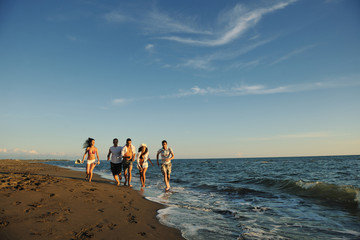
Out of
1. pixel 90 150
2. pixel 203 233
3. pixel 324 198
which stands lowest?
pixel 324 198

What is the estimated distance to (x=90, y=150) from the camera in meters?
9.98

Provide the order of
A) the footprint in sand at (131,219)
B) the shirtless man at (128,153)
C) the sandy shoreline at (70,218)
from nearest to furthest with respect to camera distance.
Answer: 1. the sandy shoreline at (70,218)
2. the footprint in sand at (131,219)
3. the shirtless man at (128,153)

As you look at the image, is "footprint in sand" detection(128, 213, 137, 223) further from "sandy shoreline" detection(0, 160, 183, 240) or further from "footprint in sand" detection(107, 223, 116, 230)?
"footprint in sand" detection(107, 223, 116, 230)

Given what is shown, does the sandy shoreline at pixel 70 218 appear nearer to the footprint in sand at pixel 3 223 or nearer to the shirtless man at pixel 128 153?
the footprint in sand at pixel 3 223

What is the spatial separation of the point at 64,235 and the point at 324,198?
10.2 meters

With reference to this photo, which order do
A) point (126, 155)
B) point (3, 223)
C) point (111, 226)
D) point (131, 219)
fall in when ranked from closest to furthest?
point (3, 223)
point (111, 226)
point (131, 219)
point (126, 155)

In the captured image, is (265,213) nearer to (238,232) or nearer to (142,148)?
(238,232)

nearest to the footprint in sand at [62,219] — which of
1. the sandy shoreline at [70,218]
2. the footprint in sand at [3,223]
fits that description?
the sandy shoreline at [70,218]

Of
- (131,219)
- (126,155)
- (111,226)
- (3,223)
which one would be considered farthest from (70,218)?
(126,155)

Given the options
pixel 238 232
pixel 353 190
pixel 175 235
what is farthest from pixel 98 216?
pixel 353 190

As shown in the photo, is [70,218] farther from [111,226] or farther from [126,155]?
[126,155]

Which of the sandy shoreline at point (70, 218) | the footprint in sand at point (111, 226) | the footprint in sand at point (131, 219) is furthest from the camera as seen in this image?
the footprint in sand at point (131, 219)

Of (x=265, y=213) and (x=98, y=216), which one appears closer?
(x=98, y=216)

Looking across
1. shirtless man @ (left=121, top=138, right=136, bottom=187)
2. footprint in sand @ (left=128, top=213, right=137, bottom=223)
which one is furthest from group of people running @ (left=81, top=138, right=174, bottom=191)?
footprint in sand @ (left=128, top=213, right=137, bottom=223)
